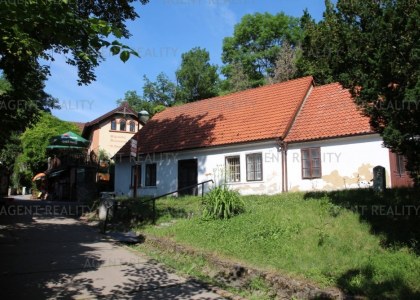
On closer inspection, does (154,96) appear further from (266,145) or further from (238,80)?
(266,145)

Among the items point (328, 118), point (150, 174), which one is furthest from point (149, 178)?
point (328, 118)

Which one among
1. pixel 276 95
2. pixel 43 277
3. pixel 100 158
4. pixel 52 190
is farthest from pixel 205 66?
pixel 43 277

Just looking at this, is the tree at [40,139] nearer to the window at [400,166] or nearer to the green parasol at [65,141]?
the green parasol at [65,141]

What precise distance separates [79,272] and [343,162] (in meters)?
11.8

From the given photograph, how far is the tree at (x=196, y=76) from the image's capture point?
50.2m

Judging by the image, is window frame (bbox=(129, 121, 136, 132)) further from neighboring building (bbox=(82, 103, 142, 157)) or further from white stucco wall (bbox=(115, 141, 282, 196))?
white stucco wall (bbox=(115, 141, 282, 196))

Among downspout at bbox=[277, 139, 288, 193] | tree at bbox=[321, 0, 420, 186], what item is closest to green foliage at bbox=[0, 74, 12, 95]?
tree at bbox=[321, 0, 420, 186]

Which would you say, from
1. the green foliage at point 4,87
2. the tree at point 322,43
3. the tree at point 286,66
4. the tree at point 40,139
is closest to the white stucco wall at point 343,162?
the tree at point 322,43

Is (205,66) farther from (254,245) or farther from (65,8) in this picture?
(65,8)

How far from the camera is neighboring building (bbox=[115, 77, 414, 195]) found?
16484 millimetres

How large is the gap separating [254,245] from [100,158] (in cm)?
3157

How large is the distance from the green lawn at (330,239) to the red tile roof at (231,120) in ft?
22.7

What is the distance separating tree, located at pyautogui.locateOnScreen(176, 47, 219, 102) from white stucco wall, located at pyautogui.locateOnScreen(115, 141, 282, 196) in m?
25.6

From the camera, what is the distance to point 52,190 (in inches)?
1560
